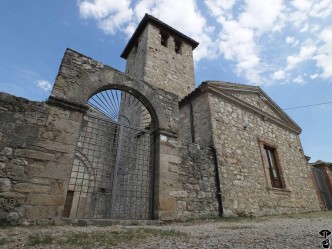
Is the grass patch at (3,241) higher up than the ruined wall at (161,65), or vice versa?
the ruined wall at (161,65)

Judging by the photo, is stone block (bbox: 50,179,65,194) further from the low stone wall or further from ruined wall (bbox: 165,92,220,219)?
the low stone wall

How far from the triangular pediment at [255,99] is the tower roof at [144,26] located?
6.34m

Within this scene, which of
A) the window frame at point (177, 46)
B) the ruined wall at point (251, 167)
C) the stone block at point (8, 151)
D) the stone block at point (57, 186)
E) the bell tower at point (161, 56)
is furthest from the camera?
the window frame at point (177, 46)

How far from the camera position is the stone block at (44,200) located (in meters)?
3.42

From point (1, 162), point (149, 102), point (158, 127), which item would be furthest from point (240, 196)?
point (1, 162)

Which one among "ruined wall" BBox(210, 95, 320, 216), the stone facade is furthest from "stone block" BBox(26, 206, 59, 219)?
the stone facade

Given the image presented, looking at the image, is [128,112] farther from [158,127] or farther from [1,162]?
[1,162]

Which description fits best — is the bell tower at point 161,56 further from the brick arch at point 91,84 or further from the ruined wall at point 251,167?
the brick arch at point 91,84

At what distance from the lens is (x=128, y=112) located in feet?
37.8

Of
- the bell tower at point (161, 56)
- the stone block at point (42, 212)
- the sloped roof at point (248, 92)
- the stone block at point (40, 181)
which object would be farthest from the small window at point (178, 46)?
the stone block at point (42, 212)

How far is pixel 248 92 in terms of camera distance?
959 centimetres

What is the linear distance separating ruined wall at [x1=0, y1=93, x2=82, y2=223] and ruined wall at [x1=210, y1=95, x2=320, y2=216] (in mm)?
4338

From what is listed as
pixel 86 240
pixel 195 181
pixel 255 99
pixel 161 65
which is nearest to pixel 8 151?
pixel 86 240

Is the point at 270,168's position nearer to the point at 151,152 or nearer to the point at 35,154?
the point at 151,152
